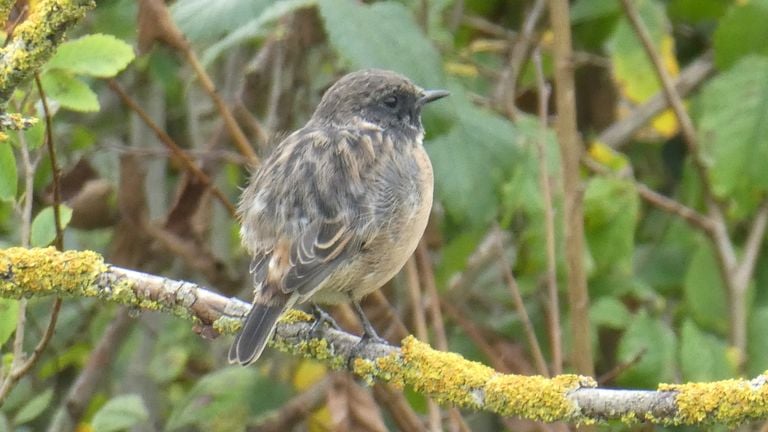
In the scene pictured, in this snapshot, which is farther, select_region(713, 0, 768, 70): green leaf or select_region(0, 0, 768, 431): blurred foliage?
select_region(713, 0, 768, 70): green leaf

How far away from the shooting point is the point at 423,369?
309 centimetres

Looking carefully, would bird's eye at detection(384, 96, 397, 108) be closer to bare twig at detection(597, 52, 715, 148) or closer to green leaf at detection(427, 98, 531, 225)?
green leaf at detection(427, 98, 531, 225)

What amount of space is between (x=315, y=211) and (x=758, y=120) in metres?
2.07

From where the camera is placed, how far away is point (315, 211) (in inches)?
156

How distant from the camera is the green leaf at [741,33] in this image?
508 cm

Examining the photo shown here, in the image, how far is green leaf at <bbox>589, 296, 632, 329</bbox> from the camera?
15.8ft

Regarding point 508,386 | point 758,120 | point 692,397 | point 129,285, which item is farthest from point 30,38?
point 758,120

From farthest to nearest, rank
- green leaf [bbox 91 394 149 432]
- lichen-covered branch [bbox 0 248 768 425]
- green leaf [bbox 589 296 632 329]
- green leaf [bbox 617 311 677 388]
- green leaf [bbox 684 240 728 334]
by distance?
green leaf [bbox 684 240 728 334] → green leaf [bbox 589 296 632 329] → green leaf [bbox 617 311 677 388] → green leaf [bbox 91 394 149 432] → lichen-covered branch [bbox 0 248 768 425]

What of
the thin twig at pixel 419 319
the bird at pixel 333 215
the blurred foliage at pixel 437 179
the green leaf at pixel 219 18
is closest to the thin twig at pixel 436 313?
the thin twig at pixel 419 319

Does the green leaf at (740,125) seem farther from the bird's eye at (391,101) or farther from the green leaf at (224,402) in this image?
the green leaf at (224,402)

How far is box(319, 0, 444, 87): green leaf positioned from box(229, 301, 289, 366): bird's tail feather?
3.21ft

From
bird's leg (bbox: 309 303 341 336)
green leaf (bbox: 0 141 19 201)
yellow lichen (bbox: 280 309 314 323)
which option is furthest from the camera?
yellow lichen (bbox: 280 309 314 323)

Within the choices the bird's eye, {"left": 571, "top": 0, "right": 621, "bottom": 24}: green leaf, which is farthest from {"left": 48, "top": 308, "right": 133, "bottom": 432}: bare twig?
{"left": 571, "top": 0, "right": 621, "bottom": 24}: green leaf

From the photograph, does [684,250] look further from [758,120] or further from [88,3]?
[88,3]
